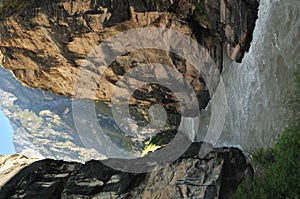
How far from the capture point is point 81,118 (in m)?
56.6

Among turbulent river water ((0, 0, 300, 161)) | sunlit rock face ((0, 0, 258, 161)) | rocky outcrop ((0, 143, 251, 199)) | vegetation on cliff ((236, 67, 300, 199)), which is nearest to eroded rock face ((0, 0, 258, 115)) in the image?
sunlit rock face ((0, 0, 258, 161))

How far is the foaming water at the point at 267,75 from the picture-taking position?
38.5 feet

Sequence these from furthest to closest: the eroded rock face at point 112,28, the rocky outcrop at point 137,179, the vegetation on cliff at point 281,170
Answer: the eroded rock face at point 112,28 → the rocky outcrop at point 137,179 → the vegetation on cliff at point 281,170

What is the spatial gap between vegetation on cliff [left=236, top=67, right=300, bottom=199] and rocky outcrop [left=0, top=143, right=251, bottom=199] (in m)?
2.38

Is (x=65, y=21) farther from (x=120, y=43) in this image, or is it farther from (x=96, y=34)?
(x=120, y=43)

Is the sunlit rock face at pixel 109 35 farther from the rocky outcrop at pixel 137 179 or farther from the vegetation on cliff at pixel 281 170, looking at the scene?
the vegetation on cliff at pixel 281 170

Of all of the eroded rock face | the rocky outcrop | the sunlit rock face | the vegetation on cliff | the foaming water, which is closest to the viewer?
the vegetation on cliff

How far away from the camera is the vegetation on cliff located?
8406mm

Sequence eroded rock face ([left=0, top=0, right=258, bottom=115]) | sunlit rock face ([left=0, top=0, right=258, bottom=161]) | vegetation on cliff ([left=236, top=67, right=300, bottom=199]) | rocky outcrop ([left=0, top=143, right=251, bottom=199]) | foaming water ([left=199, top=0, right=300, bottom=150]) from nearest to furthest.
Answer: vegetation on cliff ([left=236, top=67, right=300, bottom=199]), foaming water ([left=199, top=0, right=300, bottom=150]), rocky outcrop ([left=0, top=143, right=251, bottom=199]), eroded rock face ([left=0, top=0, right=258, bottom=115]), sunlit rock face ([left=0, top=0, right=258, bottom=161])

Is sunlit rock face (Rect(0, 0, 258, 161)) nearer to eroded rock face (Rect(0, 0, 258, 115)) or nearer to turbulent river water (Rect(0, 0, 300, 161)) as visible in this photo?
eroded rock face (Rect(0, 0, 258, 115))

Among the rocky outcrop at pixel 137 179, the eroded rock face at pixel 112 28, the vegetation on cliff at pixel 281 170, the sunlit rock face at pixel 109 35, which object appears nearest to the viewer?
the vegetation on cliff at pixel 281 170

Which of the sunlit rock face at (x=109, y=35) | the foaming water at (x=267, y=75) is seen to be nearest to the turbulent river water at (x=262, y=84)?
the foaming water at (x=267, y=75)

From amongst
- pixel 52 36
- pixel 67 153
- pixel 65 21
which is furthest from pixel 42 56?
pixel 67 153

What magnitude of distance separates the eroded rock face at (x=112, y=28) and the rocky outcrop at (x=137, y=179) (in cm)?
447
